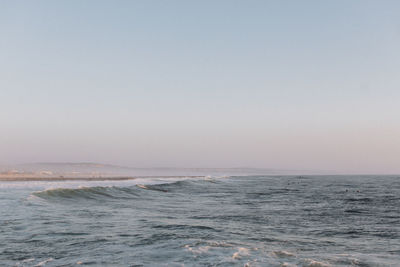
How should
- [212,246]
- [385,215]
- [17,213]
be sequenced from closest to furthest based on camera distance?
1. [212,246]
2. [17,213]
3. [385,215]

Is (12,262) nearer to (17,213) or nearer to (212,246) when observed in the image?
(212,246)

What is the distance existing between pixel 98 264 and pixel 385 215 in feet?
70.6

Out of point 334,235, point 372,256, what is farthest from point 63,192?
point 372,256

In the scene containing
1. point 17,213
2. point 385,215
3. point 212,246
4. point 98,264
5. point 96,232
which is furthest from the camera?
point 385,215

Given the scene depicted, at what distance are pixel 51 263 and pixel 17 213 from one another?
12.2 meters

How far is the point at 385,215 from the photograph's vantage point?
2427 cm

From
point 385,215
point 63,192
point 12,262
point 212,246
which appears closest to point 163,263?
point 212,246

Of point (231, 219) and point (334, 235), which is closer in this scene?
point (334, 235)

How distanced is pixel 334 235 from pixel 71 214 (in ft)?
51.0

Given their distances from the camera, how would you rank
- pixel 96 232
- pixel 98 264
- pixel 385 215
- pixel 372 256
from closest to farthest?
pixel 98 264 < pixel 372 256 < pixel 96 232 < pixel 385 215

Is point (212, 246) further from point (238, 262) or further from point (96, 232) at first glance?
point (96, 232)

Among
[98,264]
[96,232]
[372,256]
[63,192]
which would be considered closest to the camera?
[98,264]

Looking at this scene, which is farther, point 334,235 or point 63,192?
point 63,192

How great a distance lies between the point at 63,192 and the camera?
34656mm
